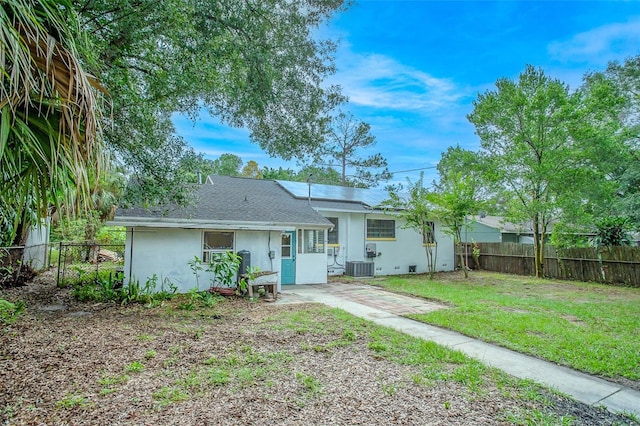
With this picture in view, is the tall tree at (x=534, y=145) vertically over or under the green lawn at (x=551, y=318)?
over

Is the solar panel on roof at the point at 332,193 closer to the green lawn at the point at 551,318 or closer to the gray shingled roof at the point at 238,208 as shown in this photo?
the gray shingled roof at the point at 238,208

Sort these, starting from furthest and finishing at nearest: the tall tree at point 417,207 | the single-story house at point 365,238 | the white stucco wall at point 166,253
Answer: the single-story house at point 365,238 → the tall tree at point 417,207 → the white stucco wall at point 166,253

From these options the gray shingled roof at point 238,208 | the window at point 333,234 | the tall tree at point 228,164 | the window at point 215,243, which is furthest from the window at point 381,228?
the tall tree at point 228,164

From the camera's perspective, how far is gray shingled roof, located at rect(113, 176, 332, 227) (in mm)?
8758

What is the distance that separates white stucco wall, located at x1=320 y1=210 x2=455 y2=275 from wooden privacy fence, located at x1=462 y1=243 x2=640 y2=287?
1.47m

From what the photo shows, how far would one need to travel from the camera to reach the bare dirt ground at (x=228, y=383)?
10.1 ft

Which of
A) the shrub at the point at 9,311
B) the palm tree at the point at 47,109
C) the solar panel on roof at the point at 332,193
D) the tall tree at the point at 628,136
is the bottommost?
the shrub at the point at 9,311

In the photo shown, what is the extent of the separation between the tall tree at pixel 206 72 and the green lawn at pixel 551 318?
517cm

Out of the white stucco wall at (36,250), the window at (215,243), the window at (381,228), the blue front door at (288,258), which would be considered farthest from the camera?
the window at (381,228)

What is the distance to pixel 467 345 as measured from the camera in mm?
5379

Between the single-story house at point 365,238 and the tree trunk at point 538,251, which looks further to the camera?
the tree trunk at point 538,251

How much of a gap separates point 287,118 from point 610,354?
22.7 feet

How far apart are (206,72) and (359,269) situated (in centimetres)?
1021

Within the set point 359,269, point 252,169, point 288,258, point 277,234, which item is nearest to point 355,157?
point 252,169
